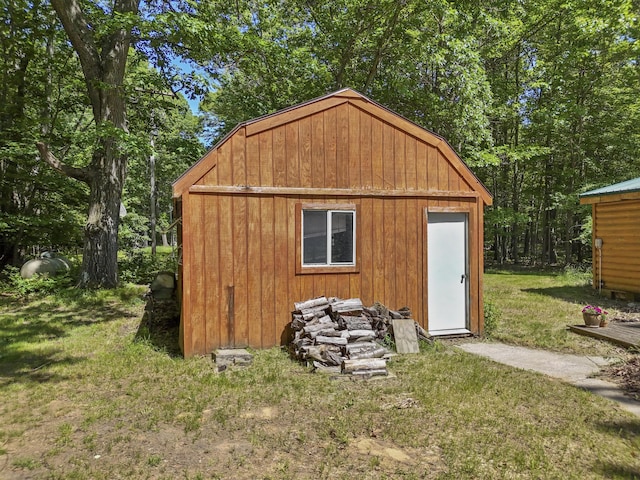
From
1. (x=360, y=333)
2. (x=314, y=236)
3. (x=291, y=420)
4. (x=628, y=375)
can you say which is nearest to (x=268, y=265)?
(x=314, y=236)

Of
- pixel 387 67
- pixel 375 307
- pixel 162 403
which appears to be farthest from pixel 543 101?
pixel 162 403

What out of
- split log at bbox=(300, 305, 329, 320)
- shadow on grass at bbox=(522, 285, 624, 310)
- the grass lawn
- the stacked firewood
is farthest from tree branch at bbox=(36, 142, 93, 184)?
shadow on grass at bbox=(522, 285, 624, 310)

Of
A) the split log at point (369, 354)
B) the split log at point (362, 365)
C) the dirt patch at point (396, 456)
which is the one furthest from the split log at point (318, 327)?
the dirt patch at point (396, 456)

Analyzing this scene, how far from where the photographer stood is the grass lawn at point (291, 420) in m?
3.38

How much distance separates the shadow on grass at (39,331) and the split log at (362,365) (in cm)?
375

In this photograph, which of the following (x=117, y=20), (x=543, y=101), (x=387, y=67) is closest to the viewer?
(x=117, y=20)

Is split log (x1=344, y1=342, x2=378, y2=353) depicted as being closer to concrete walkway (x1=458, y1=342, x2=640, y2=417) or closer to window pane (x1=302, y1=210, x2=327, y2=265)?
window pane (x1=302, y1=210, x2=327, y2=265)

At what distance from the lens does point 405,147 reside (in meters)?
7.50

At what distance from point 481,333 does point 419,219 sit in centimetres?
242

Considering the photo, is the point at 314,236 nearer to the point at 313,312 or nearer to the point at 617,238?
the point at 313,312

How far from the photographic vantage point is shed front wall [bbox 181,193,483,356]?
643cm

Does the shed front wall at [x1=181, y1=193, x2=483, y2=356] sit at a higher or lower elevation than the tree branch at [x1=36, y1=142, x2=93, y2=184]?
lower

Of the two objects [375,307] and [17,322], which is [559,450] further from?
[17,322]

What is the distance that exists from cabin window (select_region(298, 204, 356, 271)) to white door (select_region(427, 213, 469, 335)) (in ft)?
5.04
